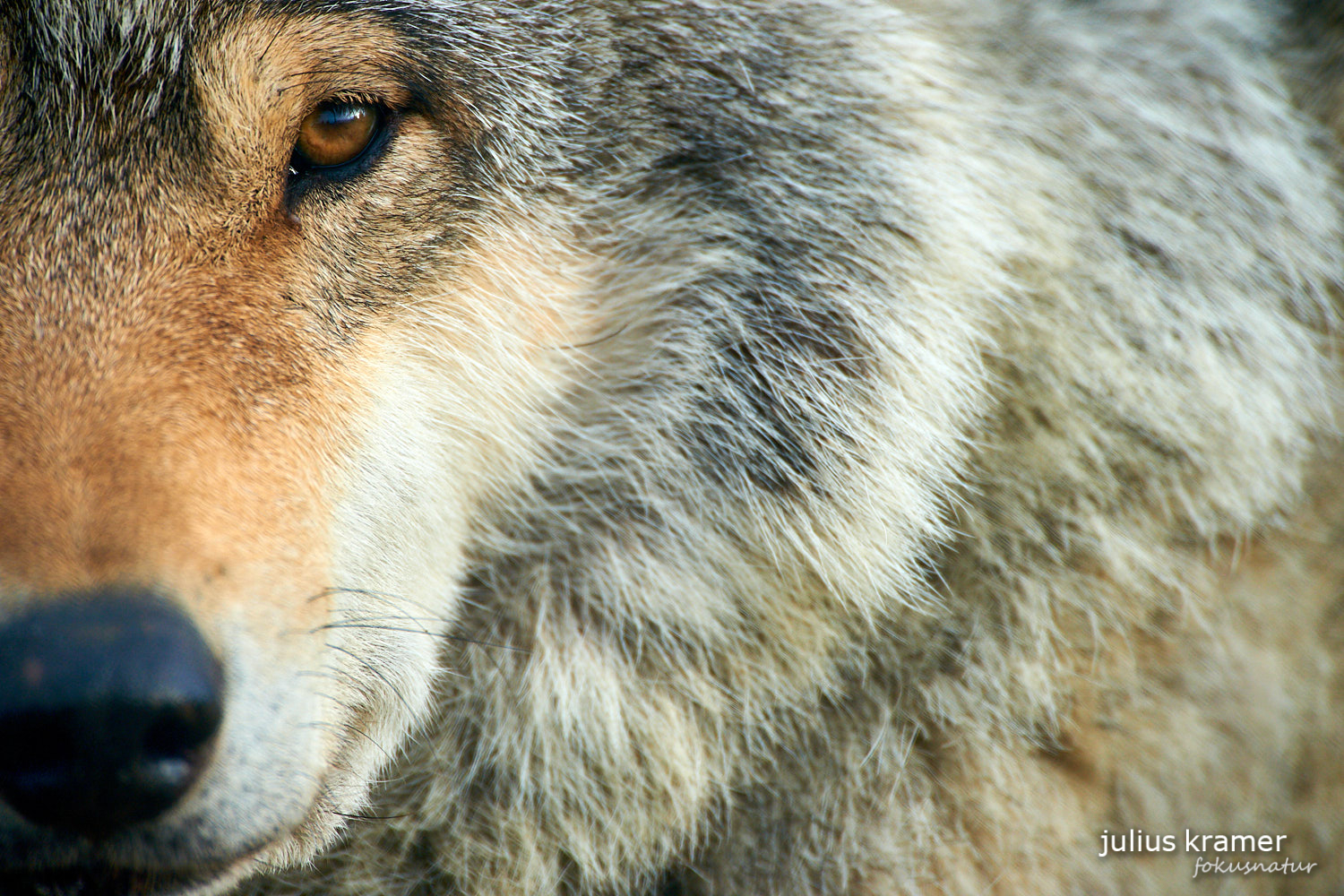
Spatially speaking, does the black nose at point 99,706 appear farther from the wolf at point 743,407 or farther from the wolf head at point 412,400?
the wolf at point 743,407

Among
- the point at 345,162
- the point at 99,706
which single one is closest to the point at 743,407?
the point at 345,162

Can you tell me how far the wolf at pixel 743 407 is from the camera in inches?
66.9

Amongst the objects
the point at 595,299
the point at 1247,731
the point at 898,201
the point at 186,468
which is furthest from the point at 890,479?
the point at 186,468

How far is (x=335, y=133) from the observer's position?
1.79m

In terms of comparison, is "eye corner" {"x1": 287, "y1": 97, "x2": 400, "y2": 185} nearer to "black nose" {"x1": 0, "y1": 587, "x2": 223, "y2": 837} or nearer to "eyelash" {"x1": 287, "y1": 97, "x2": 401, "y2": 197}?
"eyelash" {"x1": 287, "y1": 97, "x2": 401, "y2": 197}

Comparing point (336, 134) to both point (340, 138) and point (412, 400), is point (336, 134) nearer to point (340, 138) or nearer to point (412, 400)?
point (340, 138)

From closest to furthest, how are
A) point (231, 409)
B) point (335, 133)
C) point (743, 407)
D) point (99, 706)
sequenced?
point (99, 706) < point (231, 409) < point (335, 133) < point (743, 407)

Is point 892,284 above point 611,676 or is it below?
above

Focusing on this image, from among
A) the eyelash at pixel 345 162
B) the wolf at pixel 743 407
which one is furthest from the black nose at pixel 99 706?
the eyelash at pixel 345 162

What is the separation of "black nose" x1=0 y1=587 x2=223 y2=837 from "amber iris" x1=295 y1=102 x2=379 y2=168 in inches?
30.8

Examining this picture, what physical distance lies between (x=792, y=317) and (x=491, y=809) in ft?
3.41

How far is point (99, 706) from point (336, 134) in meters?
0.94

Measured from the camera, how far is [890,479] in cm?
201

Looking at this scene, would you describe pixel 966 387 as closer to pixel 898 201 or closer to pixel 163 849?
pixel 898 201
